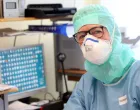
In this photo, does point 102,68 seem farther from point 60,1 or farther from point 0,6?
point 60,1

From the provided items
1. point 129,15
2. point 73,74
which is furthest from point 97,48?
point 129,15

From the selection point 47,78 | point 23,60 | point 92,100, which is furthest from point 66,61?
point 92,100

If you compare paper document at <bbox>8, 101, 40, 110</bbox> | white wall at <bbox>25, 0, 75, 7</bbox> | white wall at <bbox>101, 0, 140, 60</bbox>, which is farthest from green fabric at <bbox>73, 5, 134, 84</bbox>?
white wall at <bbox>101, 0, 140, 60</bbox>

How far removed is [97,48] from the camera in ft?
5.00

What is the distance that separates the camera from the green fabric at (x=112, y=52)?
1.54 metres

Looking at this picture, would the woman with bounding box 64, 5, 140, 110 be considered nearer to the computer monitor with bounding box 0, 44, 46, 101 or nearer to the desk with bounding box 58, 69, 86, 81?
the computer monitor with bounding box 0, 44, 46, 101

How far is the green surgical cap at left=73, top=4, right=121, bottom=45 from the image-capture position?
154 centimetres

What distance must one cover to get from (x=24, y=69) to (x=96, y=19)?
98cm

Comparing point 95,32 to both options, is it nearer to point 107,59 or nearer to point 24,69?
point 107,59

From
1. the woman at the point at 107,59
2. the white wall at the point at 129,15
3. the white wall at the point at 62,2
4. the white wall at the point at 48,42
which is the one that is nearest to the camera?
the woman at the point at 107,59

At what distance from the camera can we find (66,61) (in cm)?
263

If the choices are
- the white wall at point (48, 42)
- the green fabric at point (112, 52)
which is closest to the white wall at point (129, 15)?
the white wall at point (48, 42)

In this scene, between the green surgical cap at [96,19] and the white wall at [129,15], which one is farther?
the white wall at [129,15]

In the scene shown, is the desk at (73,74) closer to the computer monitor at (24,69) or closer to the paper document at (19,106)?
the computer monitor at (24,69)
